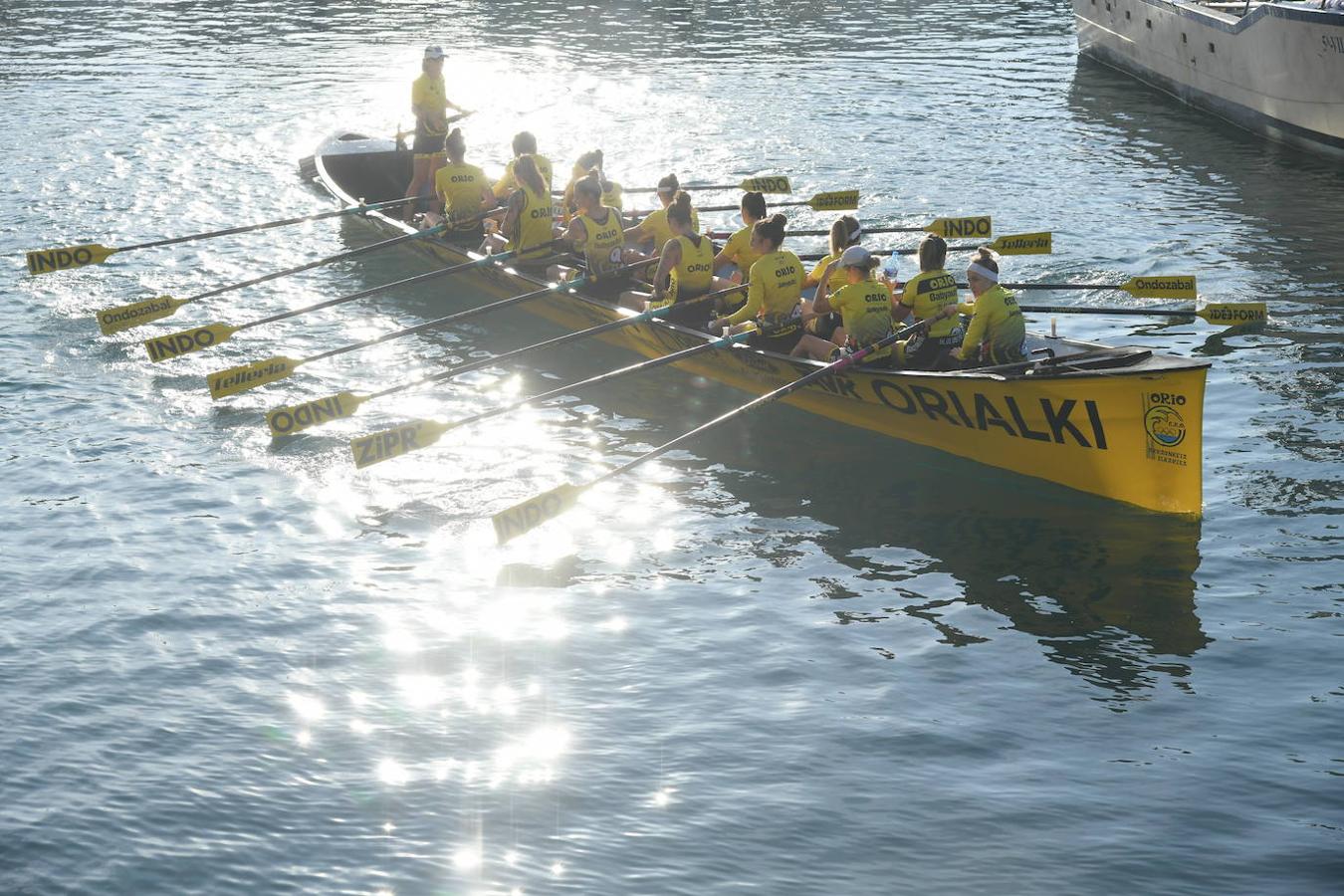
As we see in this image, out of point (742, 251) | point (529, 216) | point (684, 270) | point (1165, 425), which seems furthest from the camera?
point (529, 216)

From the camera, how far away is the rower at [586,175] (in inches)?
730

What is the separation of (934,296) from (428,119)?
36.1ft

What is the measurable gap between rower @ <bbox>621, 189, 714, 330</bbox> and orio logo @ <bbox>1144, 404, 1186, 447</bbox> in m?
5.74

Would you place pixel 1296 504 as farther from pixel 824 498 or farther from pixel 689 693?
pixel 689 693

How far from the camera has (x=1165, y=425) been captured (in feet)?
40.4

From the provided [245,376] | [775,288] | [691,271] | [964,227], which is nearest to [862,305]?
[775,288]

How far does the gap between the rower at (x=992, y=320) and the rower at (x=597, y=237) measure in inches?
207

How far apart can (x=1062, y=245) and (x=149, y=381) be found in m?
13.4

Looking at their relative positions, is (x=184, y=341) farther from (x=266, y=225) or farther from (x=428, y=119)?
(x=428, y=119)

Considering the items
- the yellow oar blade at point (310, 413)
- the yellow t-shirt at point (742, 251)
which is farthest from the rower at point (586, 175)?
the yellow oar blade at point (310, 413)

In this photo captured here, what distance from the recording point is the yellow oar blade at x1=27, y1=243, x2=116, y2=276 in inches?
767

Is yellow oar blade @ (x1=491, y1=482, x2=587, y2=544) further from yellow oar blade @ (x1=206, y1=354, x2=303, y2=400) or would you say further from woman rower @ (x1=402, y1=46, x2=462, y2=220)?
woman rower @ (x1=402, y1=46, x2=462, y2=220)

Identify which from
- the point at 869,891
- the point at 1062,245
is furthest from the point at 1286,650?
the point at 1062,245

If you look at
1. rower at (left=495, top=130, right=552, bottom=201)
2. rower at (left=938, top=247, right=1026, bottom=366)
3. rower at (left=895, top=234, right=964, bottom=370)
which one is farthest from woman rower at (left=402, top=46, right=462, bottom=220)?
rower at (left=938, top=247, right=1026, bottom=366)
